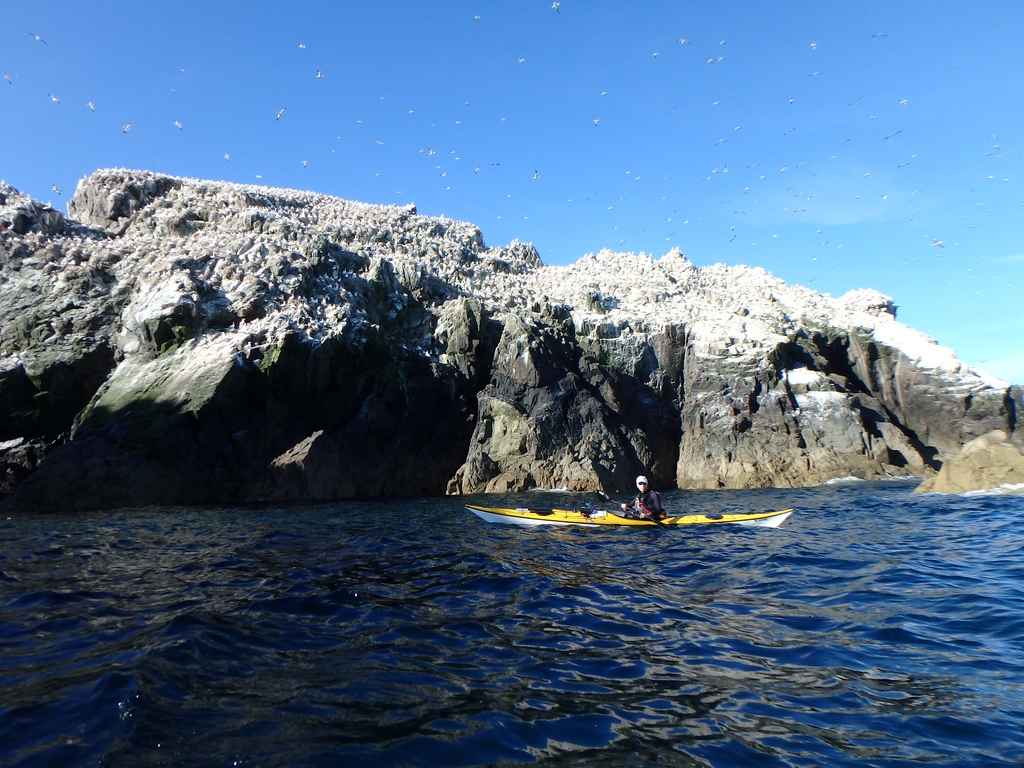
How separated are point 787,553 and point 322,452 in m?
18.2

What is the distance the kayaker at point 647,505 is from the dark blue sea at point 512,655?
3.63 m

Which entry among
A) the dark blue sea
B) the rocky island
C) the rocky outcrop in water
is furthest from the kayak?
the rocky island

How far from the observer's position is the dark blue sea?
3744 mm

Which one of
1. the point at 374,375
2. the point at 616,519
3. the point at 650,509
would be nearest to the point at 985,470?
the point at 650,509

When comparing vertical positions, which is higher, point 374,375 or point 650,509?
point 374,375

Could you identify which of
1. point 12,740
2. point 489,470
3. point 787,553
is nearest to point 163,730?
point 12,740

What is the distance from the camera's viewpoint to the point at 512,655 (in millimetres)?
5359

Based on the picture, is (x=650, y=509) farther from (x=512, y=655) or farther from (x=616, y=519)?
(x=512, y=655)

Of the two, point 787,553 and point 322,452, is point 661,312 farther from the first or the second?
point 787,553

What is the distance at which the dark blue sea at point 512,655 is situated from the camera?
374cm

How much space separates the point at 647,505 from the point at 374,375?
15.7 metres

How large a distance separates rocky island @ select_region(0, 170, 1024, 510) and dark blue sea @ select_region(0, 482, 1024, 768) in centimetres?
1174

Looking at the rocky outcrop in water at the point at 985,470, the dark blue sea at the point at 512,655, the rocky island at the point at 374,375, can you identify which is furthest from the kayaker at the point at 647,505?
the rocky island at the point at 374,375

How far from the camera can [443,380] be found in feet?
92.5
